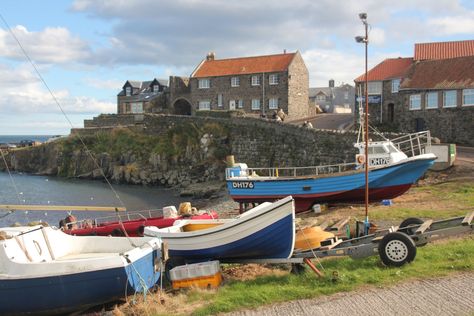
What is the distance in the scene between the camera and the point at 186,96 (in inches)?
2413

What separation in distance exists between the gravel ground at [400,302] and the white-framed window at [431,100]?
30.3m

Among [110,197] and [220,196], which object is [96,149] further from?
[220,196]

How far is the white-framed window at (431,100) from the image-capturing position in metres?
37.0

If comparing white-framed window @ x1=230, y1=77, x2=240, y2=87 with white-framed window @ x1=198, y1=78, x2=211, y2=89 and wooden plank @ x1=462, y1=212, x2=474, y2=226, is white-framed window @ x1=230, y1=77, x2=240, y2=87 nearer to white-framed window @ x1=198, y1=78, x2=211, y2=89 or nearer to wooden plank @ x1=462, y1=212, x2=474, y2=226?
white-framed window @ x1=198, y1=78, x2=211, y2=89

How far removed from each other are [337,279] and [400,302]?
1407 mm

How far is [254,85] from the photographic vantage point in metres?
53.8

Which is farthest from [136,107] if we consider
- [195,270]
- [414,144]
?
[195,270]

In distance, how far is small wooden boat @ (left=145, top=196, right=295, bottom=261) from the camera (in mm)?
11008

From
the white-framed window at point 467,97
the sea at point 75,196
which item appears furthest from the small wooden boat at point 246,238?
the white-framed window at point 467,97

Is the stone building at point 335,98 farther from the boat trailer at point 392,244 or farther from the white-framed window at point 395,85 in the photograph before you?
the boat trailer at point 392,244

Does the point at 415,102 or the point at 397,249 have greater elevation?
the point at 415,102

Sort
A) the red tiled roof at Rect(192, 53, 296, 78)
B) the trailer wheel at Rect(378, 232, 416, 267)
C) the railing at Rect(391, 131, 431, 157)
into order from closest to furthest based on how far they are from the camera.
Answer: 1. the trailer wheel at Rect(378, 232, 416, 267)
2. the railing at Rect(391, 131, 431, 157)
3. the red tiled roof at Rect(192, 53, 296, 78)

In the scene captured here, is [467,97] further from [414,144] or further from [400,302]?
[400,302]

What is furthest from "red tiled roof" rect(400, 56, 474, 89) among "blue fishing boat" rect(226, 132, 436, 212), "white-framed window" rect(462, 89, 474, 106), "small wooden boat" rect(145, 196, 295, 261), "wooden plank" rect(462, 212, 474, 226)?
"small wooden boat" rect(145, 196, 295, 261)
